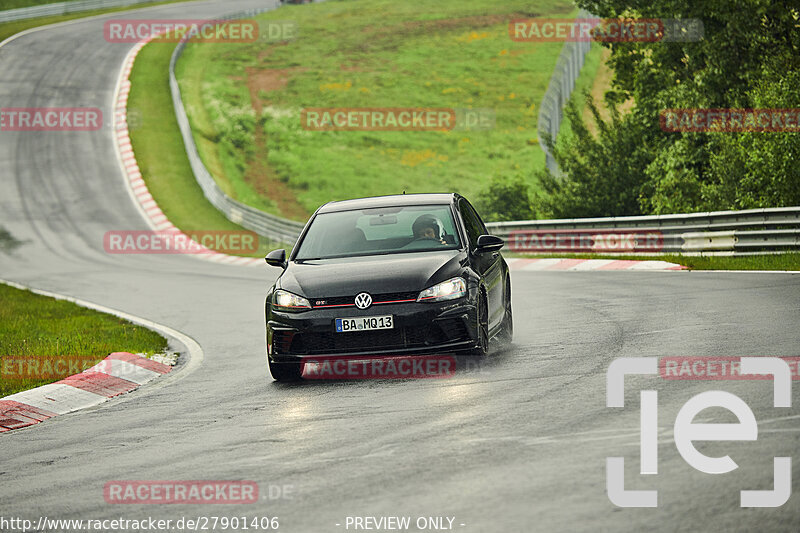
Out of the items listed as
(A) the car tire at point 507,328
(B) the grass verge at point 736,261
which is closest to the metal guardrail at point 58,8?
(B) the grass verge at point 736,261

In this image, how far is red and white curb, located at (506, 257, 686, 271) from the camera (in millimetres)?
21609

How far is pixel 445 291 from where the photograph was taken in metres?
9.72

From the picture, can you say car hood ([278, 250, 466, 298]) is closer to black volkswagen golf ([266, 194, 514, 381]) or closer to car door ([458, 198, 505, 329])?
black volkswagen golf ([266, 194, 514, 381])

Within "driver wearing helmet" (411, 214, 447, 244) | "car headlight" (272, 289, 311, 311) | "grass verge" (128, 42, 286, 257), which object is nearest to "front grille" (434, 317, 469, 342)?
"car headlight" (272, 289, 311, 311)

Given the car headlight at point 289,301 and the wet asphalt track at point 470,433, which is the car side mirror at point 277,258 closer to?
the car headlight at point 289,301

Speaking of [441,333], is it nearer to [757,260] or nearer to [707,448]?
[707,448]

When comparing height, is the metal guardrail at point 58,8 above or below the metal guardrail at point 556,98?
above

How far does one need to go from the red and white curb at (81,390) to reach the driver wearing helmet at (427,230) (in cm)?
327

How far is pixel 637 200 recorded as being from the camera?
33062 mm

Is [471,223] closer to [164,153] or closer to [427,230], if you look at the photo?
[427,230]

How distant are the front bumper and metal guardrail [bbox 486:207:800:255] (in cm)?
1184

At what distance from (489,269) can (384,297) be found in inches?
68.6

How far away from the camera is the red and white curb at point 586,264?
21609 millimetres

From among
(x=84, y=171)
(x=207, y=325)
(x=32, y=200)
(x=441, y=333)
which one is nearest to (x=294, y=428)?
(x=441, y=333)
